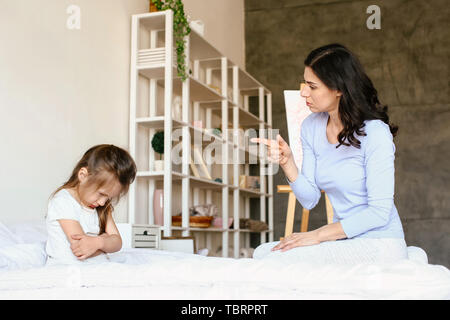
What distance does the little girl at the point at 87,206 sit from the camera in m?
1.79

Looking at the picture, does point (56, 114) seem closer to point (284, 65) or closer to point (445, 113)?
point (284, 65)

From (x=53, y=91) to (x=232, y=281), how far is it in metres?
2.07

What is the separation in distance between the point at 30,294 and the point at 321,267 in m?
0.70

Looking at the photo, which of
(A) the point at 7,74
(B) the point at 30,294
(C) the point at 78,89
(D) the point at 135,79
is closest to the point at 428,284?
(B) the point at 30,294

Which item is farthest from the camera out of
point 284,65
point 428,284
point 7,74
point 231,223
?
point 284,65

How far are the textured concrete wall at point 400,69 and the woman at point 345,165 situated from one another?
12.9 feet

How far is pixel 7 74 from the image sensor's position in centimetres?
265

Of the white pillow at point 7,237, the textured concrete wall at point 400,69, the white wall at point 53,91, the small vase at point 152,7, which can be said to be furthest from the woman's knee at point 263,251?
the textured concrete wall at point 400,69

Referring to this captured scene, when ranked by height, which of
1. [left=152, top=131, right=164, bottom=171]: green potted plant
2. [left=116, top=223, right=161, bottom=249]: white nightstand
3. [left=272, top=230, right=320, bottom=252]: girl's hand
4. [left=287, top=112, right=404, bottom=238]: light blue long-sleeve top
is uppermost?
[left=152, top=131, right=164, bottom=171]: green potted plant

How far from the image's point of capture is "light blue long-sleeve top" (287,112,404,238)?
1.50m

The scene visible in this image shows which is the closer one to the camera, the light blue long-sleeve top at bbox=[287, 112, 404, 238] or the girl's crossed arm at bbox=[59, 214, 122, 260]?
the light blue long-sleeve top at bbox=[287, 112, 404, 238]

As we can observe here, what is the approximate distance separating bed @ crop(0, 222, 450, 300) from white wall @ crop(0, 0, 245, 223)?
4.36ft

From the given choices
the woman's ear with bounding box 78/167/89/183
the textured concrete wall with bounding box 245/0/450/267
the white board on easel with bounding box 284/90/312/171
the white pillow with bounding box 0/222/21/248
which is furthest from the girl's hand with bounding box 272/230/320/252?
the textured concrete wall with bounding box 245/0/450/267

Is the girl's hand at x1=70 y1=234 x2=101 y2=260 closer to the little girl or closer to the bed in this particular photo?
the little girl
